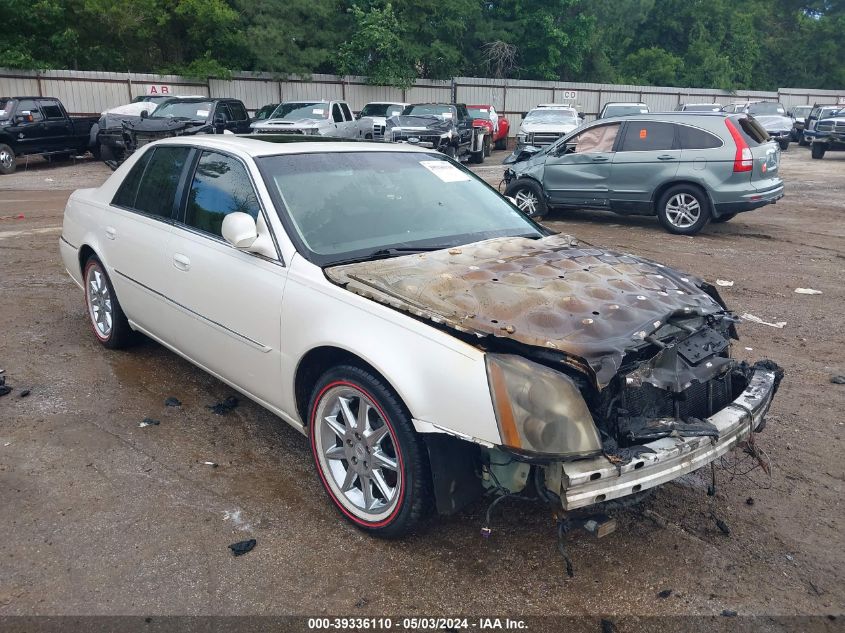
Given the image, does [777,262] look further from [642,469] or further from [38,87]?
[38,87]

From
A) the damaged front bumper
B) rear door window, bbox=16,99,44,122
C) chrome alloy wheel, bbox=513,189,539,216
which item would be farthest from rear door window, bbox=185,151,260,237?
rear door window, bbox=16,99,44,122

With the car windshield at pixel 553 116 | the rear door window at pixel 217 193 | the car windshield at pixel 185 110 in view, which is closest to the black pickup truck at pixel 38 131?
the car windshield at pixel 185 110

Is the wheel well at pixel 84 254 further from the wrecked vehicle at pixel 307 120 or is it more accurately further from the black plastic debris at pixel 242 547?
the wrecked vehicle at pixel 307 120

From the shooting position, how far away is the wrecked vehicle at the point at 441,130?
18734mm

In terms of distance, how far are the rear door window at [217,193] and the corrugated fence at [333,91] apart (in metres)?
22.6

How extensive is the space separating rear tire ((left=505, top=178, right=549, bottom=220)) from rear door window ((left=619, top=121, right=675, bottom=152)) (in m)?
1.55

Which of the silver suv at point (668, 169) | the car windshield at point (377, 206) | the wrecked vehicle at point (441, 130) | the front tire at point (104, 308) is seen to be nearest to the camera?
the car windshield at point (377, 206)

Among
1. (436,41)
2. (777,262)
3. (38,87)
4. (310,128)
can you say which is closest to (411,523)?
(777,262)

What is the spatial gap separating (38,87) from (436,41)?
54.5 ft

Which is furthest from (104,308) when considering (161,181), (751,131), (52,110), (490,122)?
→ (490,122)

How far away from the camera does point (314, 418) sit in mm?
3275

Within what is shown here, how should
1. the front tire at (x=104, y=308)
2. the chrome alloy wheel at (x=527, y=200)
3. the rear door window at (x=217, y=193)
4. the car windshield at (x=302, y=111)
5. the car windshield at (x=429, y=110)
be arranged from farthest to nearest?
the car windshield at (x=429, y=110), the car windshield at (x=302, y=111), the chrome alloy wheel at (x=527, y=200), the front tire at (x=104, y=308), the rear door window at (x=217, y=193)

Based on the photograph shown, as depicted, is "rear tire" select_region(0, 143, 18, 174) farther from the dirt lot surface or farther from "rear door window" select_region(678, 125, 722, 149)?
"rear door window" select_region(678, 125, 722, 149)

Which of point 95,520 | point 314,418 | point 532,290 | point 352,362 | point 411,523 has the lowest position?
point 95,520
